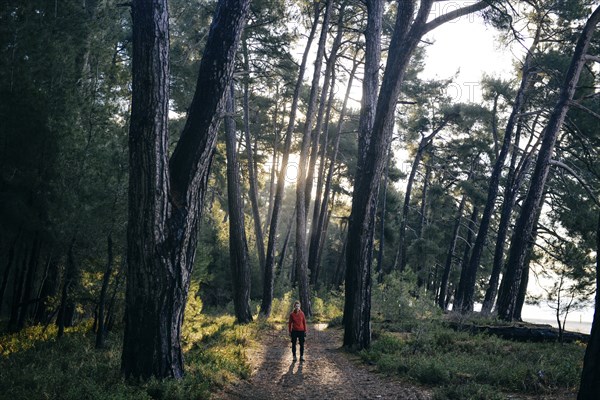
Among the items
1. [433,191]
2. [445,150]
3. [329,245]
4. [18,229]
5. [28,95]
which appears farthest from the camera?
[329,245]

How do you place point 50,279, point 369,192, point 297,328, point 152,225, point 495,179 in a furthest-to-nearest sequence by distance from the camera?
point 495,179 < point 50,279 < point 369,192 < point 297,328 < point 152,225

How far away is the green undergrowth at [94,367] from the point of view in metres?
6.01

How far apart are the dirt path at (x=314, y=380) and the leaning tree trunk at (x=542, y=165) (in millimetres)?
7197

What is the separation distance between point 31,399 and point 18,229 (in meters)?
7.07

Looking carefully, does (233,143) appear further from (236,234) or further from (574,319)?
(574,319)

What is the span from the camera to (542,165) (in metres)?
14.8

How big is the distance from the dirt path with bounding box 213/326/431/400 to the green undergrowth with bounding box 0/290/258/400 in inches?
16.4

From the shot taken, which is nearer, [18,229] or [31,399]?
[31,399]

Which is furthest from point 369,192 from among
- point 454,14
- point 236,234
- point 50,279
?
point 50,279

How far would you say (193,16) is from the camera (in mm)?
16969

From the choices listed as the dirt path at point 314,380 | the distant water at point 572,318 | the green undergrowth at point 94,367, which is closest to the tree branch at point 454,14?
the distant water at point 572,318

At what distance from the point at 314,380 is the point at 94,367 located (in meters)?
4.15

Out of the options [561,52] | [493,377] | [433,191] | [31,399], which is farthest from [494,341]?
[433,191]

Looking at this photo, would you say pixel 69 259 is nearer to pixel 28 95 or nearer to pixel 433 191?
pixel 28 95
